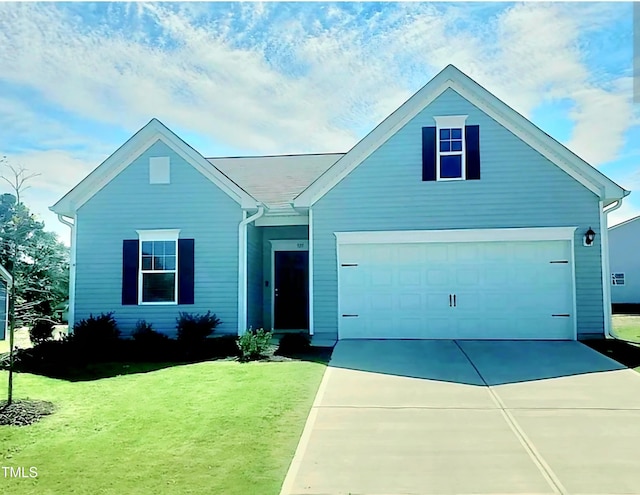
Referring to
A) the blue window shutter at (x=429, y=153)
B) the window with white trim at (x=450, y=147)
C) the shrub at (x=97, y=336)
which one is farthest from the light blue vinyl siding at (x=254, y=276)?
the window with white trim at (x=450, y=147)

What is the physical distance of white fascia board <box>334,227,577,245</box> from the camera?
11.9 metres

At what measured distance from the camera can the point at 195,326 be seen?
11758 mm

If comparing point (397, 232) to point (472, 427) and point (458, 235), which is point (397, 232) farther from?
point (472, 427)

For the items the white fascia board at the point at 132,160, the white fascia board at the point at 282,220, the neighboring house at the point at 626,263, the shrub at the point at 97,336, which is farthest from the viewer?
the neighboring house at the point at 626,263

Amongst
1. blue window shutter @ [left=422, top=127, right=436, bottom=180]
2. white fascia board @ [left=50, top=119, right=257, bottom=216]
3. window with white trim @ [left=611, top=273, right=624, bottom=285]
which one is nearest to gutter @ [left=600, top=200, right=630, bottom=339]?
blue window shutter @ [left=422, top=127, right=436, bottom=180]

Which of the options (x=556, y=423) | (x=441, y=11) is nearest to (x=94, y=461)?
(x=556, y=423)

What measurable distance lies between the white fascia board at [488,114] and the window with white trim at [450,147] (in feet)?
1.95

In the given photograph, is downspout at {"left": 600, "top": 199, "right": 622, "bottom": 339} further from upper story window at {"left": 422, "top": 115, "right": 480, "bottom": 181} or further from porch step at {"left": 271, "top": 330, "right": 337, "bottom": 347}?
porch step at {"left": 271, "top": 330, "right": 337, "bottom": 347}

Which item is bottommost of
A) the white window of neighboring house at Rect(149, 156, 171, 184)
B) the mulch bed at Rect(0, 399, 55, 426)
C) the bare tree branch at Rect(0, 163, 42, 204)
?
the mulch bed at Rect(0, 399, 55, 426)

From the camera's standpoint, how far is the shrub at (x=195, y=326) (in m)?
11.6

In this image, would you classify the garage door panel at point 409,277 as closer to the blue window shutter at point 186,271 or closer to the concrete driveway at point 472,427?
the concrete driveway at point 472,427

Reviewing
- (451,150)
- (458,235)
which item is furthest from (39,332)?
(451,150)

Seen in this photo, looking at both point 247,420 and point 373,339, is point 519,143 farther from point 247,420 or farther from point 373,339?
point 247,420

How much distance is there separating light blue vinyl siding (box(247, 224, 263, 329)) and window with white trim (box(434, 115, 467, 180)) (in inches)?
190
